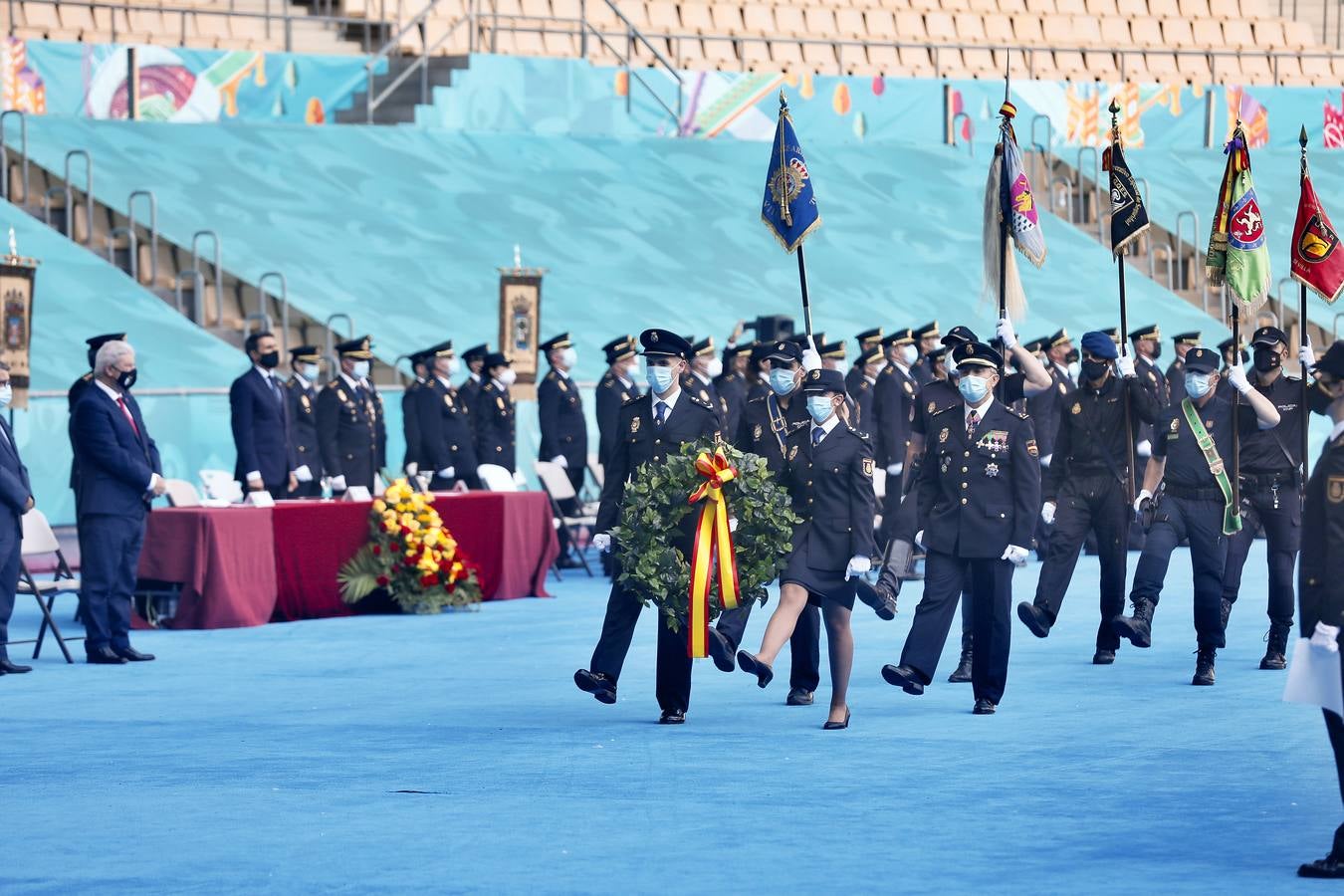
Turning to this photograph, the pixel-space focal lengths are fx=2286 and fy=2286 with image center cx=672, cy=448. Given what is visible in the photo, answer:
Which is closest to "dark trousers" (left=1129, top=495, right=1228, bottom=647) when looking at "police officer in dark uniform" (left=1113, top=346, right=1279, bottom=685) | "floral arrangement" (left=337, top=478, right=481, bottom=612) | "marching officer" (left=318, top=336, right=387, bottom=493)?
"police officer in dark uniform" (left=1113, top=346, right=1279, bottom=685)

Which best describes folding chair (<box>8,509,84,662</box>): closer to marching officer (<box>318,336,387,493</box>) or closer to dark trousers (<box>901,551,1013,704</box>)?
marching officer (<box>318,336,387,493</box>)

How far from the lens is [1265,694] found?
10.6 meters

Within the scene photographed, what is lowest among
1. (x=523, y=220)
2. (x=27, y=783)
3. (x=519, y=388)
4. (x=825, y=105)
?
(x=27, y=783)

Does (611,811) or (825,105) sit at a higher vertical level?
(825,105)

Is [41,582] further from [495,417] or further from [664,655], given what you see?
[495,417]

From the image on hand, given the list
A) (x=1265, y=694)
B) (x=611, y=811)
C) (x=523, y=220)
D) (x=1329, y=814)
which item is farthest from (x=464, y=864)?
(x=523, y=220)

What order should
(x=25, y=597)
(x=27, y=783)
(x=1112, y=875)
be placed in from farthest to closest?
(x=25, y=597) → (x=27, y=783) → (x=1112, y=875)

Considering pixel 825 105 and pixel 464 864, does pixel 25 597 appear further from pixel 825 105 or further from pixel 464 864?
pixel 825 105

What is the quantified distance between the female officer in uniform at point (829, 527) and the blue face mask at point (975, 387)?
20.9 inches

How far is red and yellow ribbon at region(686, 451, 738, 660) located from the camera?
9.71 meters

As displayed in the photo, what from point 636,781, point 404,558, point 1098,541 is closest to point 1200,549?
point 1098,541

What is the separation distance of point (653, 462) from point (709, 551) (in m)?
0.57

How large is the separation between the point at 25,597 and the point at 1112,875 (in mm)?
11512

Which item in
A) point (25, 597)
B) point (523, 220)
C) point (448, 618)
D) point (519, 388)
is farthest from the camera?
point (523, 220)
